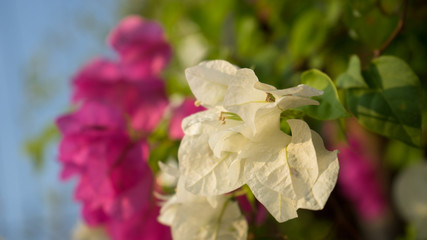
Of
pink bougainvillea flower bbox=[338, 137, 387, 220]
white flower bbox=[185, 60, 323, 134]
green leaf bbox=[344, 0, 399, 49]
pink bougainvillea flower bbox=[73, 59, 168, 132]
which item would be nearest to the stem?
green leaf bbox=[344, 0, 399, 49]

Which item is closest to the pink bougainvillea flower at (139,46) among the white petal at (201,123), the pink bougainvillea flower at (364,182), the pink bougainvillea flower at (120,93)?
the pink bougainvillea flower at (120,93)

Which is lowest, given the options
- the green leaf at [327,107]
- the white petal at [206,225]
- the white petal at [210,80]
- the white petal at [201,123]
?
the white petal at [206,225]

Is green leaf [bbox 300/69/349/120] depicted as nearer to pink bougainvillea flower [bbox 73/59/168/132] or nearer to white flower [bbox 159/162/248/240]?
white flower [bbox 159/162/248/240]

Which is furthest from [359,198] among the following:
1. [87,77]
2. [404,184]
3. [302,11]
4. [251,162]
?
[251,162]

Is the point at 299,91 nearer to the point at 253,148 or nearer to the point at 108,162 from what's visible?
the point at 253,148

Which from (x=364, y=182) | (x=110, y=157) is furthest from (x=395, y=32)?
(x=364, y=182)

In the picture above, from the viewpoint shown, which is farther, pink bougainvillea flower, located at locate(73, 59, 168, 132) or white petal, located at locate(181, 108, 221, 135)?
pink bougainvillea flower, located at locate(73, 59, 168, 132)

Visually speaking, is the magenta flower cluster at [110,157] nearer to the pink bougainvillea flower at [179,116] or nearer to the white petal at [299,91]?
the pink bougainvillea flower at [179,116]
